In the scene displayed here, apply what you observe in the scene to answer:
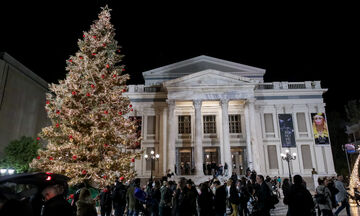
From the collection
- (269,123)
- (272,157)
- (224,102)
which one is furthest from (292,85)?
(224,102)

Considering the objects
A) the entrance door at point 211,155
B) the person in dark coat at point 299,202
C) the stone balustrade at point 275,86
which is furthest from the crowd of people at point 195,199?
the stone balustrade at point 275,86

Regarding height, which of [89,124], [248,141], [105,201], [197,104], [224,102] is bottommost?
[105,201]

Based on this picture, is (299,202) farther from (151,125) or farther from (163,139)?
(151,125)

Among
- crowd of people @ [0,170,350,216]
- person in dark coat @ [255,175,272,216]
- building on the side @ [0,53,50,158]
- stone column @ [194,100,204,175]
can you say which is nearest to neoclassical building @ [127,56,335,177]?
stone column @ [194,100,204,175]

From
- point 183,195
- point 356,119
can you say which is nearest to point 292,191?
point 183,195

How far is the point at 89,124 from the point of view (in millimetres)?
11141

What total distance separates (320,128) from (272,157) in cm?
620

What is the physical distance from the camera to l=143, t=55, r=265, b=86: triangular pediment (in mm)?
30656

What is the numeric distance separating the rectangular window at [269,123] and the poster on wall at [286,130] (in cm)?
176

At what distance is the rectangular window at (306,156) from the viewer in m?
26.1

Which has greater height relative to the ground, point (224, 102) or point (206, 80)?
point (206, 80)

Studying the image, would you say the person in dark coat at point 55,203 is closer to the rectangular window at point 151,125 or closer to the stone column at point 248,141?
the stone column at point 248,141

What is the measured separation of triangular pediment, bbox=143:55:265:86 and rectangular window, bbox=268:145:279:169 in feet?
31.3

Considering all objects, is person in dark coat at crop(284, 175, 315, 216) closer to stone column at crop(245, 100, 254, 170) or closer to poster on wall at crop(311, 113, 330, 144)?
stone column at crop(245, 100, 254, 170)
